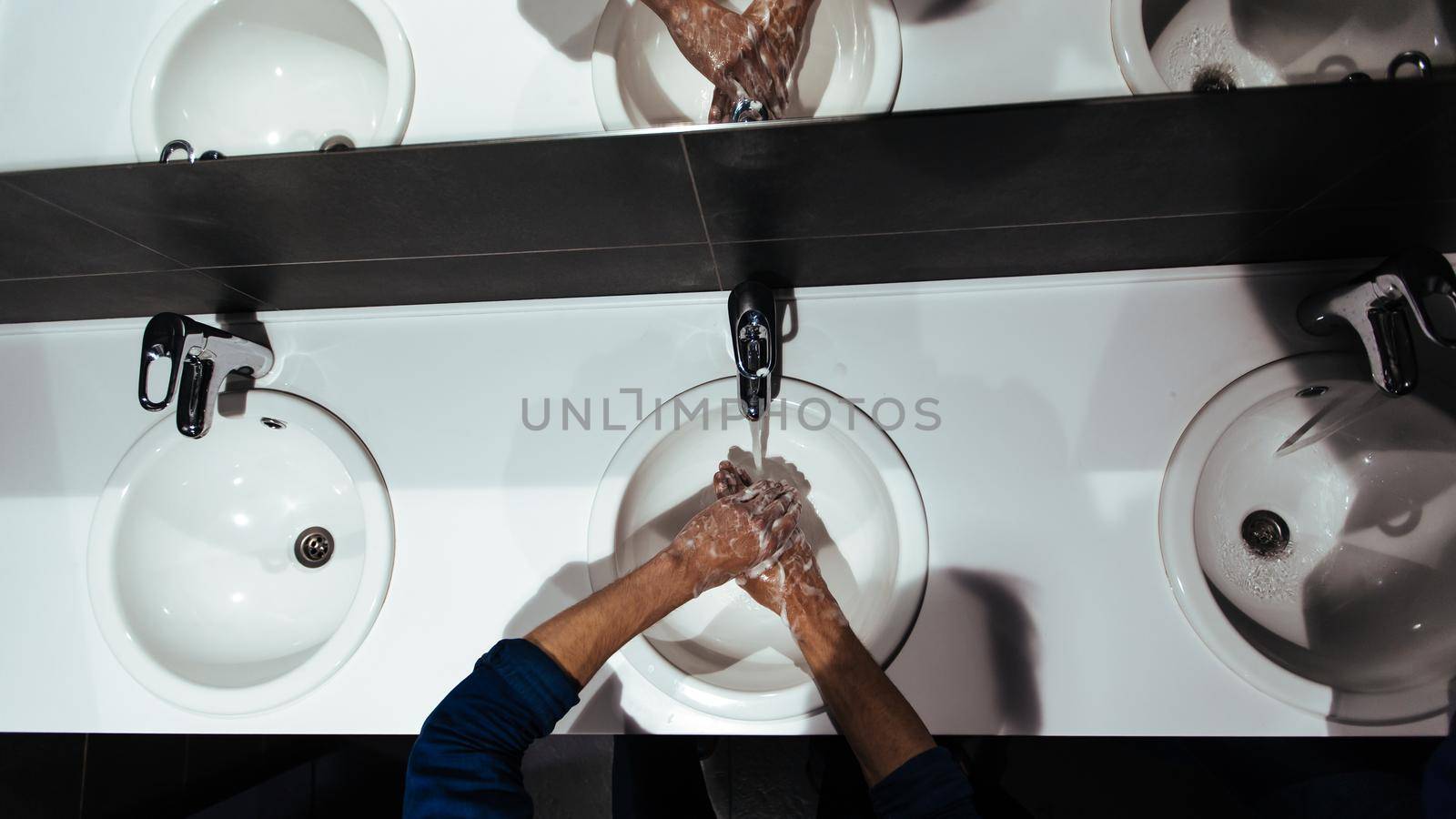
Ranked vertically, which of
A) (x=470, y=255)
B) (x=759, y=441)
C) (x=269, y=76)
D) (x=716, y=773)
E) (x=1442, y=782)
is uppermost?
(x=269, y=76)

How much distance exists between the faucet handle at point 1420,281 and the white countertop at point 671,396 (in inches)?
5.5

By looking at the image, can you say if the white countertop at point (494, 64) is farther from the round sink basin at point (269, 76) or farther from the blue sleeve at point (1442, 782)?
the blue sleeve at point (1442, 782)

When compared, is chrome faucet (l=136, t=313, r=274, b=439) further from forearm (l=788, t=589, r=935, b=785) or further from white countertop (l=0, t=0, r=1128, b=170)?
forearm (l=788, t=589, r=935, b=785)

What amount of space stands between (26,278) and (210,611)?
0.48 metres

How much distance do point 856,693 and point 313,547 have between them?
76 centimetres

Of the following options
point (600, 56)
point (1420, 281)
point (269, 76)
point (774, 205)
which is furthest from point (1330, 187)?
point (269, 76)

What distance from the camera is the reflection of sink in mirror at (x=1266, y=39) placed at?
2.21ft

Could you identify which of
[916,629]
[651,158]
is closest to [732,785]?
[916,629]

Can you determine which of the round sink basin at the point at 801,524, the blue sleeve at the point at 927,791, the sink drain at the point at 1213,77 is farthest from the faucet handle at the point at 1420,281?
the blue sleeve at the point at 927,791

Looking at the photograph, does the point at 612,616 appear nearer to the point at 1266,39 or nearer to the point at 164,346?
the point at 164,346

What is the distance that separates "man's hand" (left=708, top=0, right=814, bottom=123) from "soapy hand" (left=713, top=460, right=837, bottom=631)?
1.36 ft

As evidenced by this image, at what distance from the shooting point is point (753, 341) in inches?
30.5

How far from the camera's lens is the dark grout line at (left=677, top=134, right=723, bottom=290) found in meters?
0.62

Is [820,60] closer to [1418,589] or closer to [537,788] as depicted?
[1418,589]
